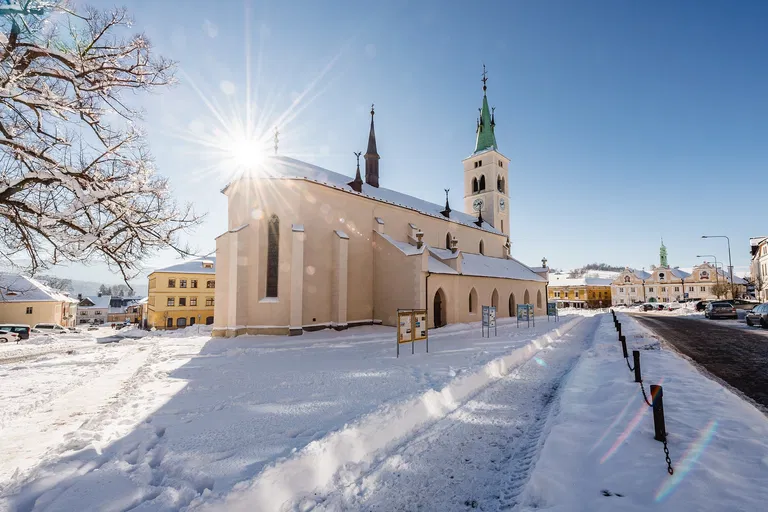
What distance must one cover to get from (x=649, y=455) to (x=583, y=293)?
8923cm

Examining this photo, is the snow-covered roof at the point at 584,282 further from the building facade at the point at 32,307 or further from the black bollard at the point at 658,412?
the building facade at the point at 32,307

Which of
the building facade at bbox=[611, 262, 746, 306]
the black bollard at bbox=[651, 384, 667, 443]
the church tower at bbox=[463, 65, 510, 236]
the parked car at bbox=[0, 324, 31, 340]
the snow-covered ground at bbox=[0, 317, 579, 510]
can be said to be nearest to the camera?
the snow-covered ground at bbox=[0, 317, 579, 510]

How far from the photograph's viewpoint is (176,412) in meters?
6.71

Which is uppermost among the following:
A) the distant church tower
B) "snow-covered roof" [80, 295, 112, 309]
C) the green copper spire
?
the green copper spire

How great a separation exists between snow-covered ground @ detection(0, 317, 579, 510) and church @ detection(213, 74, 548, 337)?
17.0 feet

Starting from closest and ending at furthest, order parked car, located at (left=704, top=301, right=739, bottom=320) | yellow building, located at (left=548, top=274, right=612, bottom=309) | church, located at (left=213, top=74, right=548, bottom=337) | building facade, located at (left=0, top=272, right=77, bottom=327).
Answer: church, located at (left=213, top=74, right=548, bottom=337) → parked car, located at (left=704, top=301, right=739, bottom=320) → building facade, located at (left=0, top=272, right=77, bottom=327) → yellow building, located at (left=548, top=274, right=612, bottom=309)

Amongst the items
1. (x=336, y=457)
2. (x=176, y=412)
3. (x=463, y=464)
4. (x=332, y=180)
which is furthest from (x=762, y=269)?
(x=176, y=412)

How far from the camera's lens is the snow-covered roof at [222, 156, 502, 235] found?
20.5 m

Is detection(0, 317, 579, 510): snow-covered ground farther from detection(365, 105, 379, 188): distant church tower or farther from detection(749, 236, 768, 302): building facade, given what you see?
detection(749, 236, 768, 302): building facade

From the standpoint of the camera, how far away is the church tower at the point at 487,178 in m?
39.8

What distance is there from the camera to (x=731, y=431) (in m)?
5.06

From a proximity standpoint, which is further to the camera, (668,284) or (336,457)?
(668,284)

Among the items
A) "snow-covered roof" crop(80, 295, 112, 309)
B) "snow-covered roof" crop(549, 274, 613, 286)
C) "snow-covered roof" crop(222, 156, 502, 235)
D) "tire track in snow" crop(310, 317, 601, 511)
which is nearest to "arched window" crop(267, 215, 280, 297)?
"snow-covered roof" crop(222, 156, 502, 235)

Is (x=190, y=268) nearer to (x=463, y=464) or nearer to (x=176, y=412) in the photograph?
(x=176, y=412)
